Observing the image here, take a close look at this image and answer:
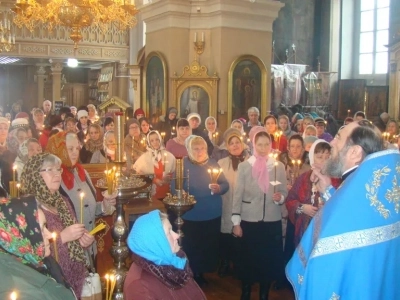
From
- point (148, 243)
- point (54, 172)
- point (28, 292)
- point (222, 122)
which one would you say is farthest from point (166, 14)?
point (28, 292)

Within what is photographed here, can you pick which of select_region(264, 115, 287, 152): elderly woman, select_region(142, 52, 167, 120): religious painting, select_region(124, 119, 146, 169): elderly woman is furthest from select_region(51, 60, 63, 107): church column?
select_region(264, 115, 287, 152): elderly woman

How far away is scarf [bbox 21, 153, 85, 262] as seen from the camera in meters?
3.18

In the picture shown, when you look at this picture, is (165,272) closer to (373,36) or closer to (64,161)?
(64,161)

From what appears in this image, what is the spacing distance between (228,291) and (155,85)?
7.80m

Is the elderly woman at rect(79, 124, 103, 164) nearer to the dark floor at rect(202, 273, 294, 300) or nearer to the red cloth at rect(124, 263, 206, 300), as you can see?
the dark floor at rect(202, 273, 294, 300)

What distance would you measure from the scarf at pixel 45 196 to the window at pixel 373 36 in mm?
18102

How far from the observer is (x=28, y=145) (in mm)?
5402

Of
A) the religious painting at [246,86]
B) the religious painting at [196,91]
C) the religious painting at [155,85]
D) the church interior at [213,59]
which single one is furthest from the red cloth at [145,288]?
the religious painting at [155,85]

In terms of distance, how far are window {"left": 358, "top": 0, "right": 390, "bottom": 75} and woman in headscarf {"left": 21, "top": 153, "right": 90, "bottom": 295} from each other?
59.3 ft

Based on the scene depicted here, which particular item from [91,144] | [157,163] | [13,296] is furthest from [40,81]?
[13,296]

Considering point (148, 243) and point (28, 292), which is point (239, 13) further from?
point (28, 292)

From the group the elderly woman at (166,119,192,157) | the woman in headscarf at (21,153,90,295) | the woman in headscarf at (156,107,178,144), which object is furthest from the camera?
the woman in headscarf at (156,107,178,144)

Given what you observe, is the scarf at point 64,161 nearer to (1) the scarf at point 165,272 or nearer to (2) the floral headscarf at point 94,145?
(1) the scarf at point 165,272

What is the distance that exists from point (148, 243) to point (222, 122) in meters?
9.09
